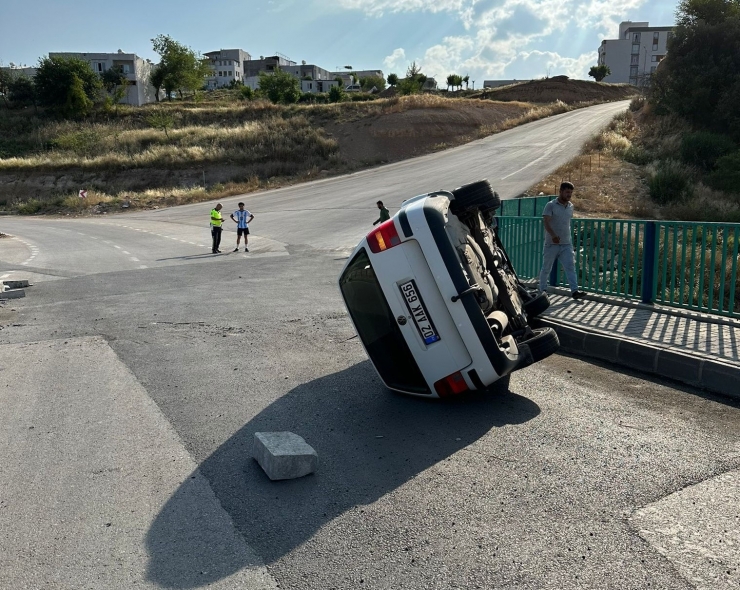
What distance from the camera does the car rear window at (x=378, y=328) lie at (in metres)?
5.82

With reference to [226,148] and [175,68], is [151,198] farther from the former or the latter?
[175,68]

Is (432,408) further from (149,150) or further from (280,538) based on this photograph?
(149,150)

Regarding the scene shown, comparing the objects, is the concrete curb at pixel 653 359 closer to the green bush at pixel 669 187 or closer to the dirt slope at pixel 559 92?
the green bush at pixel 669 187

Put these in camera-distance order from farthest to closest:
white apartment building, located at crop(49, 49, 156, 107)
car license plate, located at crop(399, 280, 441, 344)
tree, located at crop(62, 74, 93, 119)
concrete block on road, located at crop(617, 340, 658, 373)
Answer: white apartment building, located at crop(49, 49, 156, 107), tree, located at crop(62, 74, 93, 119), concrete block on road, located at crop(617, 340, 658, 373), car license plate, located at crop(399, 280, 441, 344)

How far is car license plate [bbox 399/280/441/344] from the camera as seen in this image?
5555 millimetres

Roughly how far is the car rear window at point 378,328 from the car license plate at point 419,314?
0.69 ft

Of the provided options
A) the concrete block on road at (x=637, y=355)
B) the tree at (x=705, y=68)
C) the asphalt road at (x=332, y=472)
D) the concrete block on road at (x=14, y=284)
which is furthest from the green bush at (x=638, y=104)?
the concrete block on road at (x=637, y=355)

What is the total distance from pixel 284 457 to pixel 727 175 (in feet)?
113

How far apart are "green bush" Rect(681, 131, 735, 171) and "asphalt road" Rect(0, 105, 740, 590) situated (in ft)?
110

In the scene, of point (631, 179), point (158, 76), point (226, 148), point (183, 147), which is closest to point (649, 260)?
point (631, 179)

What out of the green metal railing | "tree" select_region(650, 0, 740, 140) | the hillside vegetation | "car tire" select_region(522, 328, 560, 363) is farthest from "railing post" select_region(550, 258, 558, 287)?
"tree" select_region(650, 0, 740, 140)

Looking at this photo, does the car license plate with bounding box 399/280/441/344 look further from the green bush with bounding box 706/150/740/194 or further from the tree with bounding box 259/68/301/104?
the tree with bounding box 259/68/301/104

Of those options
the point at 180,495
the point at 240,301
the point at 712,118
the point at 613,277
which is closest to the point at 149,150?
the point at 712,118

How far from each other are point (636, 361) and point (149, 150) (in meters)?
55.2
